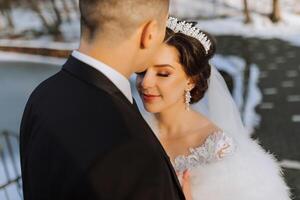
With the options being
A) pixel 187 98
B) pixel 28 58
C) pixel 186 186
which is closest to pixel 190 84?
pixel 187 98

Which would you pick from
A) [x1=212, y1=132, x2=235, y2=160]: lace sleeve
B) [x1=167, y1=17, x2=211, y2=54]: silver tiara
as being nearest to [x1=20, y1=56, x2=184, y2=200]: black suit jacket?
[x1=212, y1=132, x2=235, y2=160]: lace sleeve

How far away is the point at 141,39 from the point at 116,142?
1.16 ft

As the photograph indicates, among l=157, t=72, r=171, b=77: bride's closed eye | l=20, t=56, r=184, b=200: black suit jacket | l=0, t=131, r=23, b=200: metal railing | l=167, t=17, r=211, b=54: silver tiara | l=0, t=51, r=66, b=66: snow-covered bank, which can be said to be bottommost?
l=0, t=131, r=23, b=200: metal railing

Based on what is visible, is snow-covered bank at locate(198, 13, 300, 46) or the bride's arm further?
snow-covered bank at locate(198, 13, 300, 46)

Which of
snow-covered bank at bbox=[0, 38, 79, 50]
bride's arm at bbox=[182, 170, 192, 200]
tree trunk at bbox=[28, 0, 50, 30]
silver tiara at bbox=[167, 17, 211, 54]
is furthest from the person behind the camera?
tree trunk at bbox=[28, 0, 50, 30]

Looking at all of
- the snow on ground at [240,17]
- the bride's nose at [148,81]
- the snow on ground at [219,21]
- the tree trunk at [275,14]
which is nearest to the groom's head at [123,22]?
the bride's nose at [148,81]

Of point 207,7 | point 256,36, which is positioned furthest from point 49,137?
point 207,7

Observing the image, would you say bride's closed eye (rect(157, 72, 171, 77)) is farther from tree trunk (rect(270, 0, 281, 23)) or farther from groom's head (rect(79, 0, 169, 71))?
tree trunk (rect(270, 0, 281, 23))

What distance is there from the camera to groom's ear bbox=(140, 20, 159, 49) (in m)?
1.36

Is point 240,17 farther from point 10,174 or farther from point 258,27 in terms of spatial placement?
point 10,174

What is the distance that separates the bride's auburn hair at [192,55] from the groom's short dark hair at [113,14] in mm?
1122

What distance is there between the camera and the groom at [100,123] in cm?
119

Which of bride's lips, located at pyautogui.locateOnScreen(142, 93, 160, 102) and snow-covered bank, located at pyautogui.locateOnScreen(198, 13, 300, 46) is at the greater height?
snow-covered bank, located at pyautogui.locateOnScreen(198, 13, 300, 46)

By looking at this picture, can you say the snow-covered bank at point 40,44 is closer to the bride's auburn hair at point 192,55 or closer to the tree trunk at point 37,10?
the tree trunk at point 37,10
